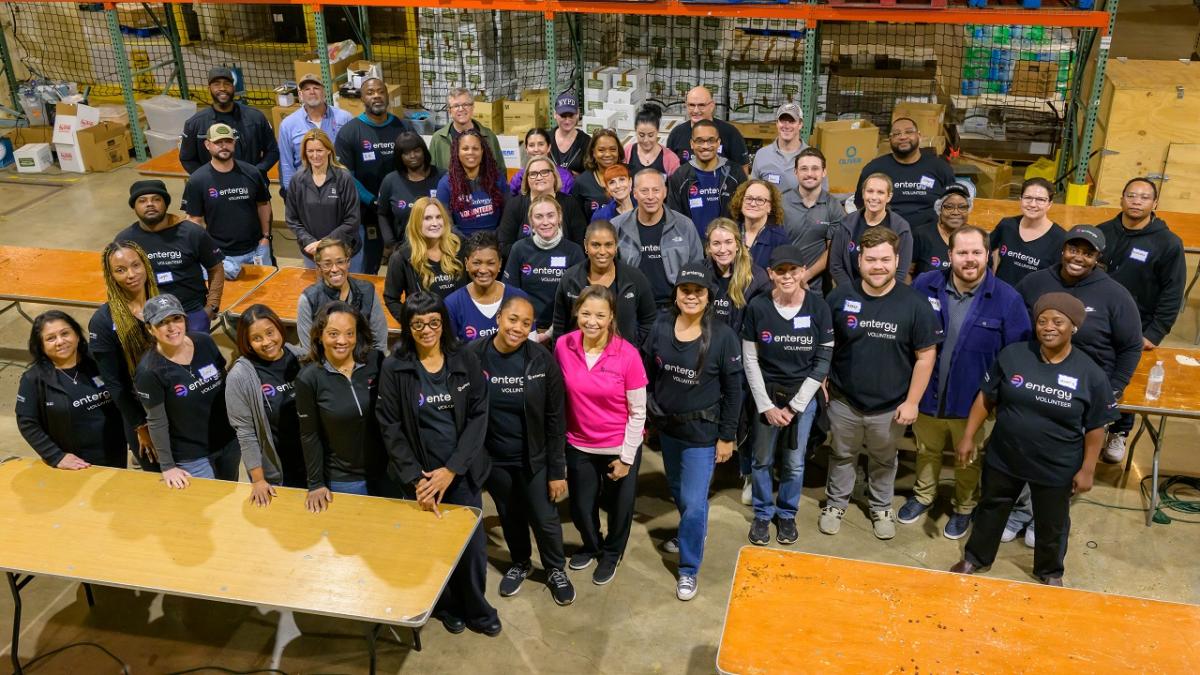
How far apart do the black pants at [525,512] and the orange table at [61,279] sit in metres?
2.37

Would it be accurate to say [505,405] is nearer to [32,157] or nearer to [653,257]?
[653,257]

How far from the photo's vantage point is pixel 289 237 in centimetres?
862

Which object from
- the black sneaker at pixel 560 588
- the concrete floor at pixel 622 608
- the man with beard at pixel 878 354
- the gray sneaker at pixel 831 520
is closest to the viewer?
the concrete floor at pixel 622 608

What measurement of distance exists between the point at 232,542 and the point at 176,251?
2.04 m

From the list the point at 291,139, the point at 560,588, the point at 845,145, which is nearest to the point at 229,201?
the point at 291,139

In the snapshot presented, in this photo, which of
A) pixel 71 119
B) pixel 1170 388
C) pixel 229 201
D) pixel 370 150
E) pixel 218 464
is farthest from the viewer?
pixel 71 119

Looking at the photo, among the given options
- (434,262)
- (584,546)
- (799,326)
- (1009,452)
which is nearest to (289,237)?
(434,262)

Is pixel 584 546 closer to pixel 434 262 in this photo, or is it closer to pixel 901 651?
pixel 434 262

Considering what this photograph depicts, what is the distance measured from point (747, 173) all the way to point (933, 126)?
2.93m

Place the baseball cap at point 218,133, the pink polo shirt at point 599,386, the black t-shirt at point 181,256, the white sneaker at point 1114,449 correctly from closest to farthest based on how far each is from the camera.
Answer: the pink polo shirt at point 599,386, the black t-shirt at point 181,256, the white sneaker at point 1114,449, the baseball cap at point 218,133

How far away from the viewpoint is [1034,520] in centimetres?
429

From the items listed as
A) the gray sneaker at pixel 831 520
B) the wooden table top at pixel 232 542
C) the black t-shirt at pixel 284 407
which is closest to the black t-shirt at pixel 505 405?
the wooden table top at pixel 232 542

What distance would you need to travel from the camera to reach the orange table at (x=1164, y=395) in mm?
4574

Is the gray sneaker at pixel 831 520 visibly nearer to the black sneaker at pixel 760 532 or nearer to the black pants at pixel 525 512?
the black sneaker at pixel 760 532
